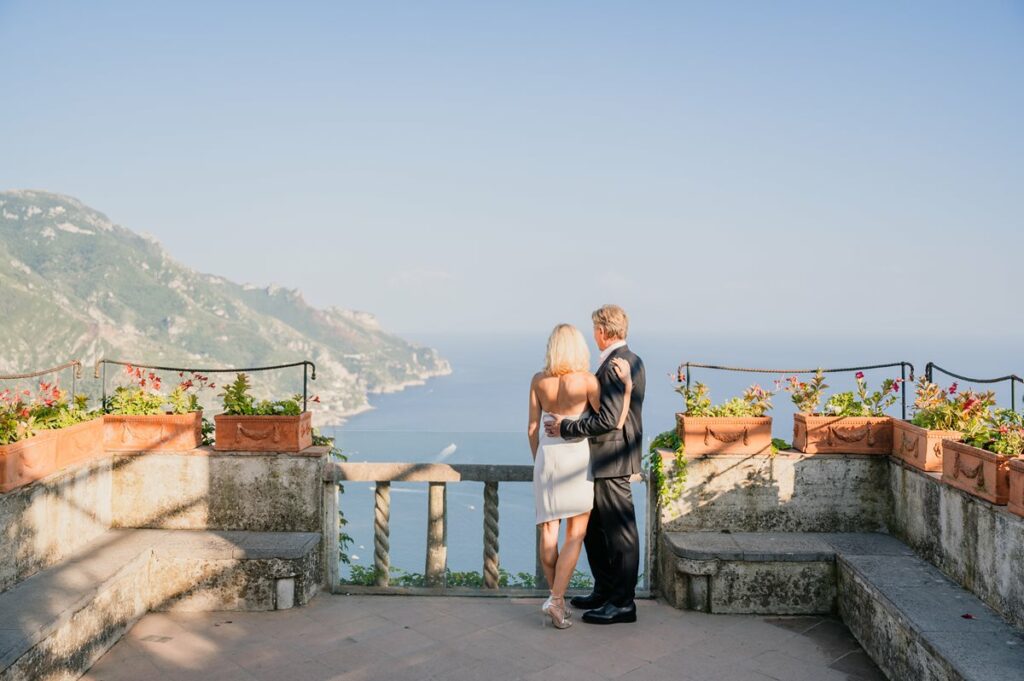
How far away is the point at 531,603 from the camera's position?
5.33m

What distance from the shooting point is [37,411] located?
5.18 meters

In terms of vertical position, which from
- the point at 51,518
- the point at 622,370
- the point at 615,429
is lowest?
the point at 51,518

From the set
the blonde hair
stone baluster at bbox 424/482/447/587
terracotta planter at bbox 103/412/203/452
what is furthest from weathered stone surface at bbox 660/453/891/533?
terracotta planter at bbox 103/412/203/452

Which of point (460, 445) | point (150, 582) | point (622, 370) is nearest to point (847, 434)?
point (622, 370)

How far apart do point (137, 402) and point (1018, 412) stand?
6.12 metres

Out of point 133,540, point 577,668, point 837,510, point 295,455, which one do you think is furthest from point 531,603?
point 133,540

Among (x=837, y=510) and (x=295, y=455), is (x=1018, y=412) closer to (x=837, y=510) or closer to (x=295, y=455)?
(x=837, y=510)

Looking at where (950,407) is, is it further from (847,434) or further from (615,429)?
(615,429)

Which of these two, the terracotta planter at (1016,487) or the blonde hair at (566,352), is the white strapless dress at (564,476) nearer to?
the blonde hair at (566,352)

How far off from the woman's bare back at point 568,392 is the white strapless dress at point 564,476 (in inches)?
2.6

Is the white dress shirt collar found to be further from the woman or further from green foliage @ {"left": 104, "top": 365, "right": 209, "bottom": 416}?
green foliage @ {"left": 104, "top": 365, "right": 209, "bottom": 416}

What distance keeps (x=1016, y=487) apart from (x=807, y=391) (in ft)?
6.40

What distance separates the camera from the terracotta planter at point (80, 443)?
16.6 ft

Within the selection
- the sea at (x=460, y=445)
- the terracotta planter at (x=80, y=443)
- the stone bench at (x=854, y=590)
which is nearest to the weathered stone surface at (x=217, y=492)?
the terracotta planter at (x=80, y=443)
